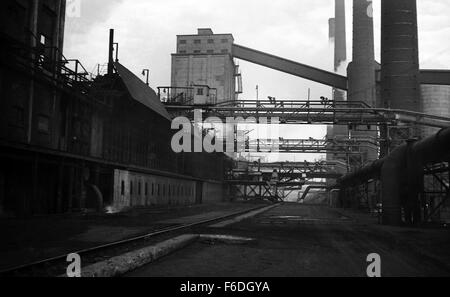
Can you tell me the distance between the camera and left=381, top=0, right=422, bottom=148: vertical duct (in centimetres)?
4084

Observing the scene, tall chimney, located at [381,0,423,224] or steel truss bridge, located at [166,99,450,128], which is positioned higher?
tall chimney, located at [381,0,423,224]

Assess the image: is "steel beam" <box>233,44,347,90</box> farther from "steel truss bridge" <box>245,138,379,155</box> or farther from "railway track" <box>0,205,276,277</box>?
"railway track" <box>0,205,276,277</box>

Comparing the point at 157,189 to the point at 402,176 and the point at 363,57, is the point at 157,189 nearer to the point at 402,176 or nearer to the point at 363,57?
the point at 402,176

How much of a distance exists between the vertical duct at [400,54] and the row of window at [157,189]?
20.2 meters

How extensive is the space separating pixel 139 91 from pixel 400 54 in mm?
23869

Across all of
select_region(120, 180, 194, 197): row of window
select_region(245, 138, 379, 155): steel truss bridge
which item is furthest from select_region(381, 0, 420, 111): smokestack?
select_region(120, 180, 194, 197): row of window

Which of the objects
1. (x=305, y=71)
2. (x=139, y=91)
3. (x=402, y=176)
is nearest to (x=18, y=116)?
(x=139, y=91)

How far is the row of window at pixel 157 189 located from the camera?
29797 mm

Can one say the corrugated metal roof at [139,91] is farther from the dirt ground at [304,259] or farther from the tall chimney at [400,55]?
the dirt ground at [304,259]

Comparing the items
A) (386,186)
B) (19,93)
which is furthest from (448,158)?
(19,93)

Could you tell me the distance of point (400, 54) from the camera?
4147cm

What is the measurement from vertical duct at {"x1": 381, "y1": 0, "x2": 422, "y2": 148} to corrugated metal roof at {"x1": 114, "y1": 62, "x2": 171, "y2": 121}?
1990cm
